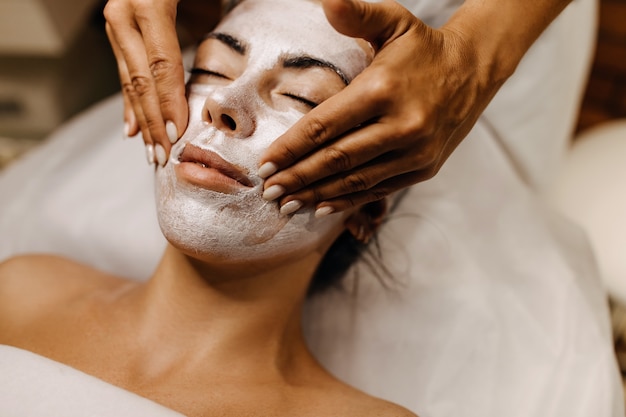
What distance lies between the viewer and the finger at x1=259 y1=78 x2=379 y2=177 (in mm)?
740

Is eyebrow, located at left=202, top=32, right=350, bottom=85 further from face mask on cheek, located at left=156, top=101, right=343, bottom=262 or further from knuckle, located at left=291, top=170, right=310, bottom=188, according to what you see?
knuckle, located at left=291, top=170, right=310, bottom=188

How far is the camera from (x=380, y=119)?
762mm

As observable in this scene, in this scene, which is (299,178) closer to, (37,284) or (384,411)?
(384,411)

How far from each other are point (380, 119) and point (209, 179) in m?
0.27

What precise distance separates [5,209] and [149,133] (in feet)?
2.69

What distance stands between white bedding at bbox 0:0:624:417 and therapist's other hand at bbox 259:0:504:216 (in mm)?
502

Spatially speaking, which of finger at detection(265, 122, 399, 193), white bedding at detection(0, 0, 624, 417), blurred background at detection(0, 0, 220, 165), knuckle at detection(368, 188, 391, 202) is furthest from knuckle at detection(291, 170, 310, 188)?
blurred background at detection(0, 0, 220, 165)

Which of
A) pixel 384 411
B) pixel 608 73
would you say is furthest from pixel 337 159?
pixel 608 73

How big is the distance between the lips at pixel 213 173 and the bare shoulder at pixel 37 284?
0.52 meters

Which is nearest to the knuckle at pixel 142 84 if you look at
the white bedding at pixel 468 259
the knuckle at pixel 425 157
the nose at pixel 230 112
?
the nose at pixel 230 112

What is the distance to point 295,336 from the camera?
1188mm

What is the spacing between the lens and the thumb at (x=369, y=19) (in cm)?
71

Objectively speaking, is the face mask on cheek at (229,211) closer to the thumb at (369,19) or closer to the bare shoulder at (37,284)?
the thumb at (369,19)

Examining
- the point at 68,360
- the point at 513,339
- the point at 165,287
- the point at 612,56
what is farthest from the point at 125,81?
the point at 612,56
